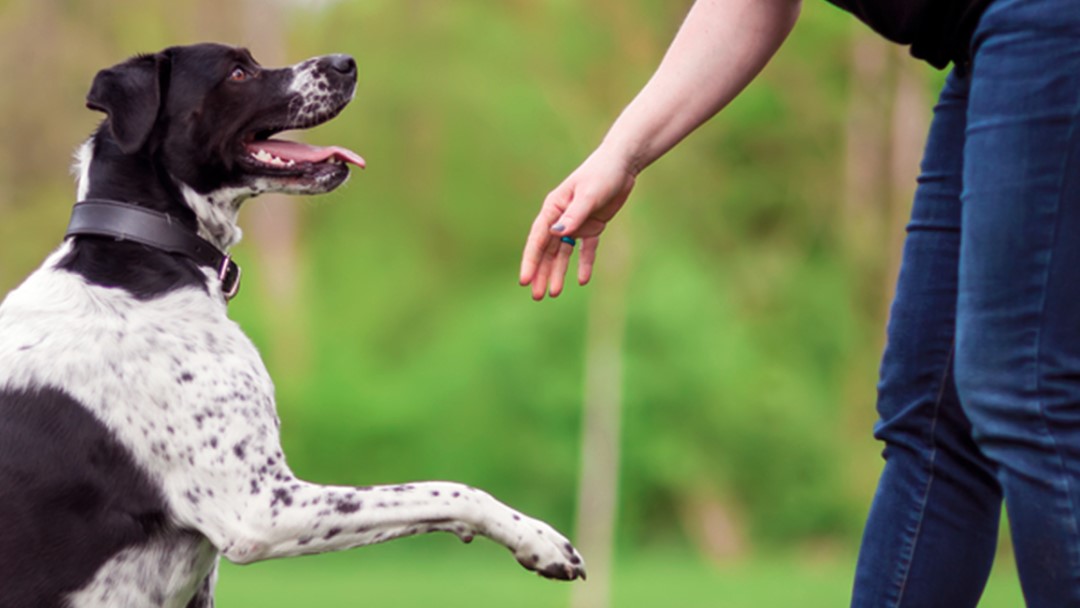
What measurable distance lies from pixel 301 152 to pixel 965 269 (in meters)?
1.86

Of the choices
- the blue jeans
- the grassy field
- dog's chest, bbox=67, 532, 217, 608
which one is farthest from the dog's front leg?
the grassy field

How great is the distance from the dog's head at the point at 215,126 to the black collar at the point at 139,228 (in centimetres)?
13

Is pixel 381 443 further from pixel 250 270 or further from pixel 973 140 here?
pixel 973 140

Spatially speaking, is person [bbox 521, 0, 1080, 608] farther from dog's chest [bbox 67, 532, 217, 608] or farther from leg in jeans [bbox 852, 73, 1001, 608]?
dog's chest [bbox 67, 532, 217, 608]

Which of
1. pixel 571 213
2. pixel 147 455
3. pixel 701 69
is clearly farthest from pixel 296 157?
pixel 701 69

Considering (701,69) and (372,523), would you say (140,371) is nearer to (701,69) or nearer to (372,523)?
(372,523)

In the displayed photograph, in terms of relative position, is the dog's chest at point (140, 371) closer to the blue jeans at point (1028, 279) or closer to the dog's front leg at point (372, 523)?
the dog's front leg at point (372, 523)

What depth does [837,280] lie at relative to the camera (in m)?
22.2

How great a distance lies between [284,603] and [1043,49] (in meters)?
13.0

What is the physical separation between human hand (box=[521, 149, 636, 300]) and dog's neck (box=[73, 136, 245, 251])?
38.2 inches

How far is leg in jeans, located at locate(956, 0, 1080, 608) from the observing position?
205cm

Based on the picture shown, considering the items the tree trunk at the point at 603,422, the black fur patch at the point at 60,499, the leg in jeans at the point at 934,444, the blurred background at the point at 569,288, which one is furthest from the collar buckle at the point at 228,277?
the blurred background at the point at 569,288

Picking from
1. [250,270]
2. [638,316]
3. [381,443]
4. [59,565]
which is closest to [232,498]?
[59,565]

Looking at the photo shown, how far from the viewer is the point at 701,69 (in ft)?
8.61
